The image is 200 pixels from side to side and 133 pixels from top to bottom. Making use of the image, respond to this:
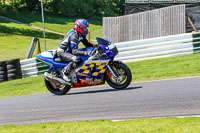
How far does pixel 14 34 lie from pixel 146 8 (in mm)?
24109

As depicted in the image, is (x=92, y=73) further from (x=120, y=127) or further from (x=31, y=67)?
(x=31, y=67)

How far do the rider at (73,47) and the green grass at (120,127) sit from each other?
3260 millimetres

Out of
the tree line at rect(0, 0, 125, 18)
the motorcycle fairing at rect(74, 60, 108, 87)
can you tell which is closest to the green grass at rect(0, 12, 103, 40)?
the tree line at rect(0, 0, 125, 18)

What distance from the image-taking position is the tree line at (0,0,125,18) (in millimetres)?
62094

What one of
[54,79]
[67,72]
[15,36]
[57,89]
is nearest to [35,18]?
[15,36]

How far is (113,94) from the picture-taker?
8062 millimetres

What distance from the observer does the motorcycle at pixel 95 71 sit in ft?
27.5

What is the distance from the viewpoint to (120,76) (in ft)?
27.7

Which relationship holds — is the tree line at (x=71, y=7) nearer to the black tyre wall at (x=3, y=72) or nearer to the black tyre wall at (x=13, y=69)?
the black tyre wall at (x=13, y=69)

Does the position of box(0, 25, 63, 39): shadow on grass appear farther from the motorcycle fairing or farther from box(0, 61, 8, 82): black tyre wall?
the motorcycle fairing

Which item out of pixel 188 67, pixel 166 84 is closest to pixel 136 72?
pixel 188 67

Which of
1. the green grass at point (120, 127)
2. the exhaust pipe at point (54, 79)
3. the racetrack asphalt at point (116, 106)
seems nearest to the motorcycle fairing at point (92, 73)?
the exhaust pipe at point (54, 79)

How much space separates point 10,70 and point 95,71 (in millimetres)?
8216

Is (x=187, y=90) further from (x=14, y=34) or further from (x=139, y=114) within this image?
(x=14, y=34)
